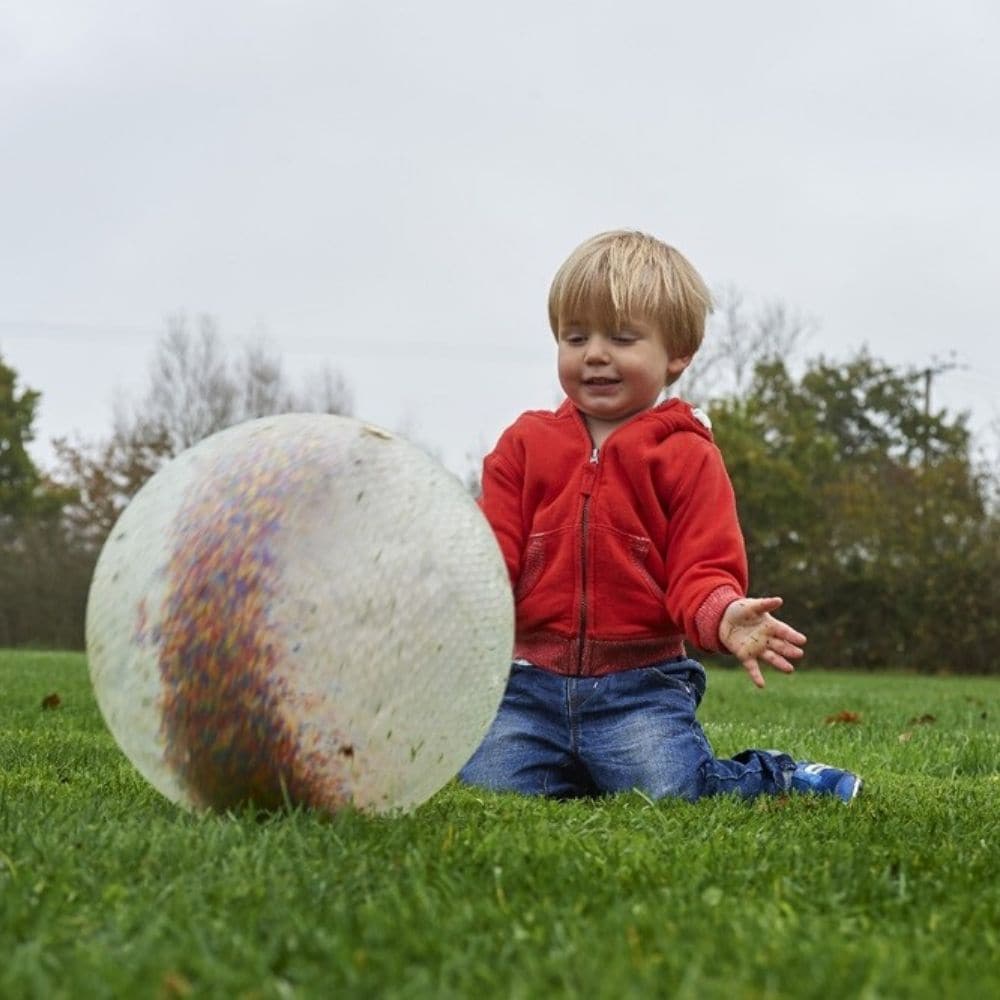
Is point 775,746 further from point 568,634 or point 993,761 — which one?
point 568,634

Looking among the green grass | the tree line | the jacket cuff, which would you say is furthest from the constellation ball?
the tree line

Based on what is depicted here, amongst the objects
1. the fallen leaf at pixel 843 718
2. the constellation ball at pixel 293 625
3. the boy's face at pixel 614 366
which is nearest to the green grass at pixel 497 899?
the constellation ball at pixel 293 625

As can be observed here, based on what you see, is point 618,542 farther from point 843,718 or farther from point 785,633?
point 843,718

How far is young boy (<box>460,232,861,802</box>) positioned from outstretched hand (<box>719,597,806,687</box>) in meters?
0.35

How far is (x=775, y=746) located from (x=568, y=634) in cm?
173

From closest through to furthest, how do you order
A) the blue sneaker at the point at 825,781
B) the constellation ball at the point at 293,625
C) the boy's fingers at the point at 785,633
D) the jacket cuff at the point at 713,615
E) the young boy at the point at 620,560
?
the constellation ball at the point at 293,625, the boy's fingers at the point at 785,633, the jacket cuff at the point at 713,615, the blue sneaker at the point at 825,781, the young boy at the point at 620,560

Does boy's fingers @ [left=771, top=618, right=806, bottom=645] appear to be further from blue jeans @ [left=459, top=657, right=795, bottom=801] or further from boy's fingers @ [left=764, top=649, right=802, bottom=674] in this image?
blue jeans @ [left=459, top=657, right=795, bottom=801]

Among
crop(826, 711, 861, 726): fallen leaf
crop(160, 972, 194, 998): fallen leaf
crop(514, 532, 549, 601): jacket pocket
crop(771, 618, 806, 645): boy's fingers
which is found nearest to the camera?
crop(160, 972, 194, 998): fallen leaf

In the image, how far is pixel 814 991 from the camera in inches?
66.2

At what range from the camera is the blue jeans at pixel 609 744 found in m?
4.04

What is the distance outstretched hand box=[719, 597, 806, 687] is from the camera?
11.3ft

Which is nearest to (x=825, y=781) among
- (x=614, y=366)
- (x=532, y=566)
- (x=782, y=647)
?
(x=782, y=647)

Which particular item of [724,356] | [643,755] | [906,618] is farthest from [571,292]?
[724,356]

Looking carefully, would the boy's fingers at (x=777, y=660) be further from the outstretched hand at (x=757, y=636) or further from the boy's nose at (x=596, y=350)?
the boy's nose at (x=596, y=350)
